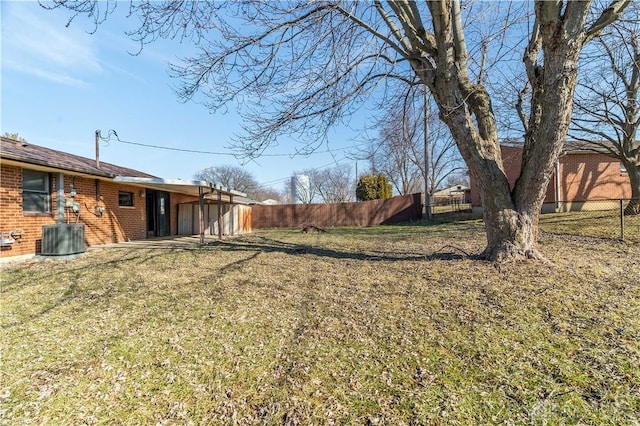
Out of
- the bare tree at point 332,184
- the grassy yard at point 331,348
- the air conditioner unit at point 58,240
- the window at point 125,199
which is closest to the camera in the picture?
the grassy yard at point 331,348

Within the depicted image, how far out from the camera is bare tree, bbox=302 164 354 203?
4403cm

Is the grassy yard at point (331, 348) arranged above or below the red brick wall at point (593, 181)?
below

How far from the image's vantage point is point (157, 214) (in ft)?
43.8

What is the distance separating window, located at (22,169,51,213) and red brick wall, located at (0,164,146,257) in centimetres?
11

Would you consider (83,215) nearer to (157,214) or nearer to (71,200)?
(71,200)

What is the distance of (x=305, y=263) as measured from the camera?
21.5ft

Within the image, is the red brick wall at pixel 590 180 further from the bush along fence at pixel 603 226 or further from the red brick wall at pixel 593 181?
the bush along fence at pixel 603 226

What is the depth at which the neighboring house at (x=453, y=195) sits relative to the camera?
30.6 m

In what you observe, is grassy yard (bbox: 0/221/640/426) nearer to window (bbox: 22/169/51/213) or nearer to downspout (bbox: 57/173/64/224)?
window (bbox: 22/169/51/213)

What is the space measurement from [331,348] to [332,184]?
4257 centimetres

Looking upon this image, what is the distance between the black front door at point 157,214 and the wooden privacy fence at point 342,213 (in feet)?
28.1

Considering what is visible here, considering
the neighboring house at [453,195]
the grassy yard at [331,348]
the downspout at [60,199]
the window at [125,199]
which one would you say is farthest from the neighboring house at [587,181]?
the downspout at [60,199]

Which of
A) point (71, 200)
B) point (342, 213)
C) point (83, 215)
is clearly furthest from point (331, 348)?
point (342, 213)

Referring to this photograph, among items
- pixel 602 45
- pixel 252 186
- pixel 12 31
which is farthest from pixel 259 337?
pixel 252 186
